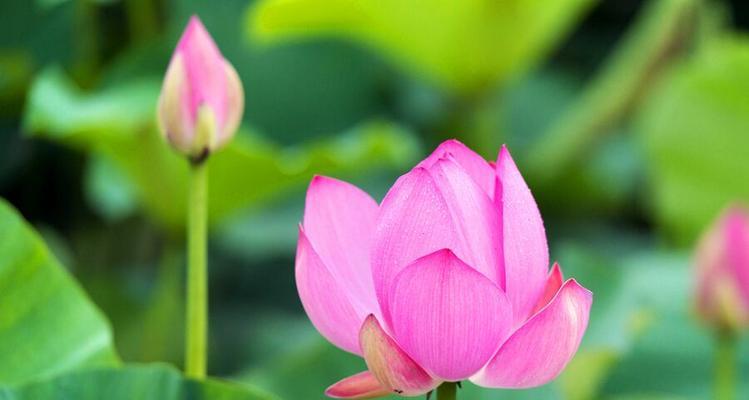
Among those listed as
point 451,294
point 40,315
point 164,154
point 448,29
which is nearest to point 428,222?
point 451,294

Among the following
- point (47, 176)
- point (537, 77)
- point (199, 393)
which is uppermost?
point (537, 77)

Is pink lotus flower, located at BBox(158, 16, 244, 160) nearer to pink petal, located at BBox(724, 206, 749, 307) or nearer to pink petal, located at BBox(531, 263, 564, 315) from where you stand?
pink petal, located at BBox(531, 263, 564, 315)

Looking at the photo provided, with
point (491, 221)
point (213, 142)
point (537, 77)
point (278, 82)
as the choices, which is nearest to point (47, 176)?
point (278, 82)

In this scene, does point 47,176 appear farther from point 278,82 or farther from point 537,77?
point 537,77

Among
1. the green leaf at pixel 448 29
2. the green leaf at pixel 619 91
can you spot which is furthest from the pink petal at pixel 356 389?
the green leaf at pixel 619 91

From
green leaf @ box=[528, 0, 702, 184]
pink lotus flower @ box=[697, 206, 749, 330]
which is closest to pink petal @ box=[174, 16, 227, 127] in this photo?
pink lotus flower @ box=[697, 206, 749, 330]

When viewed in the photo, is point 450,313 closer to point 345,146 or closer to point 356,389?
point 356,389

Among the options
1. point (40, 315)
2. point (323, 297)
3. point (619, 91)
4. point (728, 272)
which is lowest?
point (40, 315)
